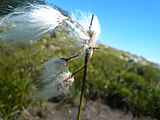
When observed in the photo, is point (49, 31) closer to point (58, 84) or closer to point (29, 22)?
point (29, 22)

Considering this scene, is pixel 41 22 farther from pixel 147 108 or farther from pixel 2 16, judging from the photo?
pixel 147 108

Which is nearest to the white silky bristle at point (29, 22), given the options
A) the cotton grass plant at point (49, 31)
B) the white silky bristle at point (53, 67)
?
the cotton grass plant at point (49, 31)

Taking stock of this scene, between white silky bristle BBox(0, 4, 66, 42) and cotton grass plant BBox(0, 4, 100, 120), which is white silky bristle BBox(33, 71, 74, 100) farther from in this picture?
white silky bristle BBox(0, 4, 66, 42)

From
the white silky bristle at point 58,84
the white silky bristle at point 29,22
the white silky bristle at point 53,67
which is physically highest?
the white silky bristle at point 29,22

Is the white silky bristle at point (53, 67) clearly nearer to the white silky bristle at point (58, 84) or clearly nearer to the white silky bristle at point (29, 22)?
the white silky bristle at point (58, 84)

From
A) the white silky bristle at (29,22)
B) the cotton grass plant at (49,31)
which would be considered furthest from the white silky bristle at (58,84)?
the white silky bristle at (29,22)

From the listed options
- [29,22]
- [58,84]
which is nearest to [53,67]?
[58,84]

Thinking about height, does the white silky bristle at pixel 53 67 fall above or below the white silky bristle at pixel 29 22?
below

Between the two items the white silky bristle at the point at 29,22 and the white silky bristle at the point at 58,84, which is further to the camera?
the white silky bristle at the point at 58,84
